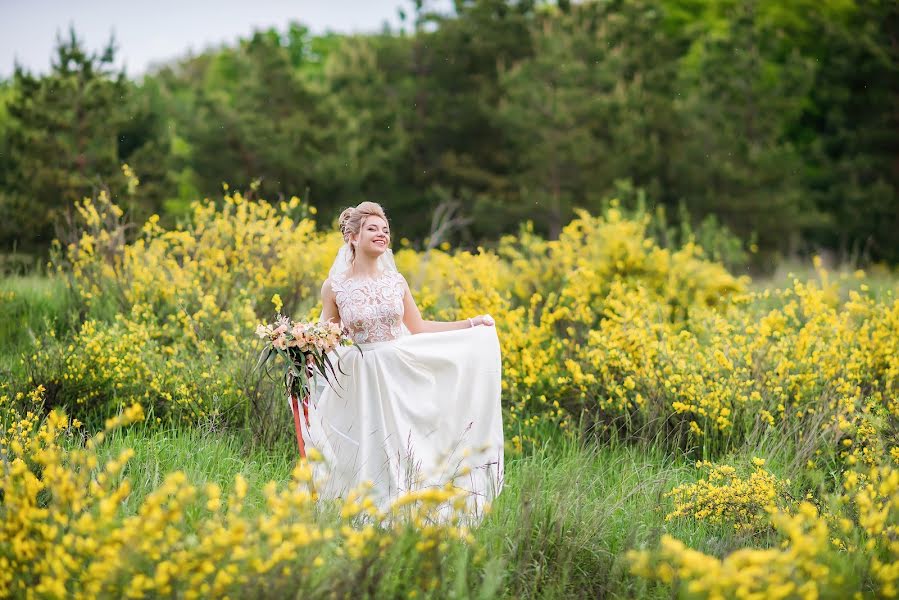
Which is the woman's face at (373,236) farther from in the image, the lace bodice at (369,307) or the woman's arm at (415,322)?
the woman's arm at (415,322)

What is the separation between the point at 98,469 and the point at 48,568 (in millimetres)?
1389

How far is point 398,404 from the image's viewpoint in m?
4.43

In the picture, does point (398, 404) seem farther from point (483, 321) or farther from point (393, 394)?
point (483, 321)

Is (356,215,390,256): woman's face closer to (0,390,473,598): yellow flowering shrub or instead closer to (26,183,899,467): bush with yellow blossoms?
(26,183,899,467): bush with yellow blossoms

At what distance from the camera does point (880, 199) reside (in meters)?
18.2

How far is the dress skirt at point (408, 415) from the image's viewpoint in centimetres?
436

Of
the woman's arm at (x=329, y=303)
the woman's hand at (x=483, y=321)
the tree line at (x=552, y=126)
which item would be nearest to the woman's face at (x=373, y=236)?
the woman's arm at (x=329, y=303)

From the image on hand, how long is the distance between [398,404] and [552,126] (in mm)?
13687

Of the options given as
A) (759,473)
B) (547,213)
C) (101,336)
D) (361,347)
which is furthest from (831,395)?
(547,213)

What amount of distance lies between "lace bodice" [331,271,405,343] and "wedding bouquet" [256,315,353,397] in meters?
0.26

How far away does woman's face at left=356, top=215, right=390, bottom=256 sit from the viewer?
183 inches

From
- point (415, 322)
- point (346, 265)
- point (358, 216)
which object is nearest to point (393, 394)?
point (415, 322)

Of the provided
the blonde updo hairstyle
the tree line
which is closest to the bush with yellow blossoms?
the blonde updo hairstyle

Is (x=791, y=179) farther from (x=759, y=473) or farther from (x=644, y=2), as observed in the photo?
(x=759, y=473)
